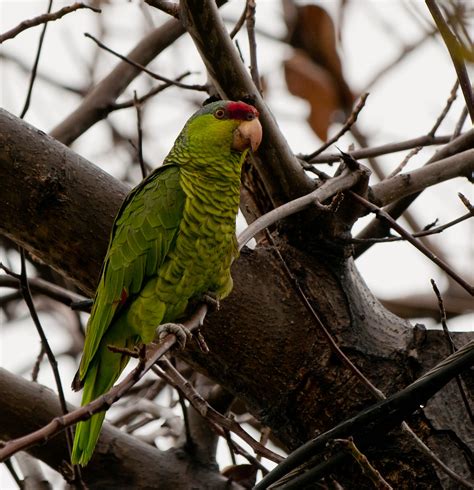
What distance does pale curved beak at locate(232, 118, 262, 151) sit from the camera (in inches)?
95.7

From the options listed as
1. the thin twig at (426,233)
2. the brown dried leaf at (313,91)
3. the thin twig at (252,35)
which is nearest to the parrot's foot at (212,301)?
the thin twig at (426,233)

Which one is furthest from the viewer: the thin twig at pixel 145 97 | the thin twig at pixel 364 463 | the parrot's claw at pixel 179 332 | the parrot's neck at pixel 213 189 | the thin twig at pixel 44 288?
the thin twig at pixel 145 97

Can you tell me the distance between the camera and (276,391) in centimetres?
244

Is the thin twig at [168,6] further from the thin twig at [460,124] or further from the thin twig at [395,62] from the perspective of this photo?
the thin twig at [395,62]

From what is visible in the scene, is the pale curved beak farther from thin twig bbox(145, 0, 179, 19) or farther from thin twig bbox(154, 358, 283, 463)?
thin twig bbox(154, 358, 283, 463)

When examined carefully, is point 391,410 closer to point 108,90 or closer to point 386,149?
point 386,149

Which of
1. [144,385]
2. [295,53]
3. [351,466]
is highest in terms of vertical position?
[295,53]

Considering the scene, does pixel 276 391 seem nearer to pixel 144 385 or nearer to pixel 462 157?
pixel 462 157

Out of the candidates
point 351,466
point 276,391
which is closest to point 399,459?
point 351,466

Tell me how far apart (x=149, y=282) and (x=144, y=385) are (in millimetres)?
1584

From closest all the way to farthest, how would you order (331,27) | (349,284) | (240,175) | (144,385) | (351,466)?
(351,466) < (349,284) < (240,175) < (144,385) < (331,27)

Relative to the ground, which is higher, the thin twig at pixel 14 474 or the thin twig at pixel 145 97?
the thin twig at pixel 145 97

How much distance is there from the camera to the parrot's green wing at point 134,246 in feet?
7.89

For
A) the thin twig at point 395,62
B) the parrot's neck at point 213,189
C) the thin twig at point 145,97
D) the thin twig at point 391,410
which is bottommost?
the thin twig at point 391,410
